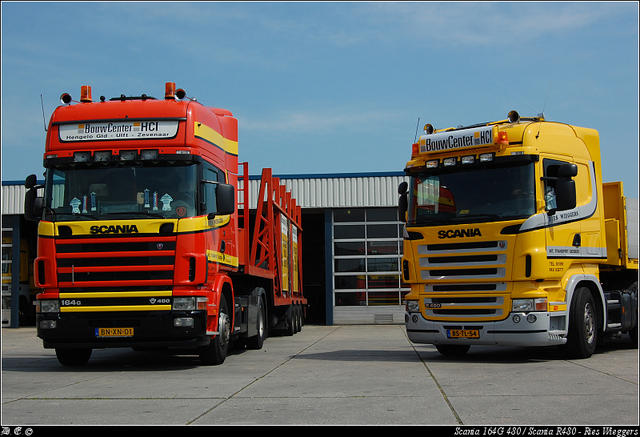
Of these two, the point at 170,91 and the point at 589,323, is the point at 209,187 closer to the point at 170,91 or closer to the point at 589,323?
the point at 170,91

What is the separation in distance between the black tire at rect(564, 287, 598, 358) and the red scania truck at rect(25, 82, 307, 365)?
5258mm

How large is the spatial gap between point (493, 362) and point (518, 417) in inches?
206

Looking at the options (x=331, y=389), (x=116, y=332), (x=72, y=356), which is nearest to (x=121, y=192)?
(x=116, y=332)

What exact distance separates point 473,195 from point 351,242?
49.5ft

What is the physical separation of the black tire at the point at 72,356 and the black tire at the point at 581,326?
7502mm

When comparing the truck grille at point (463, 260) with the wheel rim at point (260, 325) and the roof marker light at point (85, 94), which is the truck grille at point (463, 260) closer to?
the wheel rim at point (260, 325)

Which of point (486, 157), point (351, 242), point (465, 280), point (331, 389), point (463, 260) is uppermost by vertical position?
point (486, 157)

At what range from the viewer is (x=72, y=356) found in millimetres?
11078

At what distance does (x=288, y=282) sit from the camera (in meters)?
19.5

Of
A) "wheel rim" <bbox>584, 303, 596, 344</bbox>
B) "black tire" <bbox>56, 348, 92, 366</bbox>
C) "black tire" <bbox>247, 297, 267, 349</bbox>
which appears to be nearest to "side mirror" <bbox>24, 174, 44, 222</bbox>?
"black tire" <bbox>56, 348, 92, 366</bbox>

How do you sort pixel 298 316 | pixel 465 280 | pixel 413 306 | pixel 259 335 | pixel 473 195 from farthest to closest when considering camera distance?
1. pixel 298 316
2. pixel 259 335
3. pixel 413 306
4. pixel 473 195
5. pixel 465 280

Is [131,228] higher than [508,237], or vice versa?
[131,228]

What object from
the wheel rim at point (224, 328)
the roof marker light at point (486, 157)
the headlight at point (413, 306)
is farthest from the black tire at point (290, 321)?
the roof marker light at point (486, 157)

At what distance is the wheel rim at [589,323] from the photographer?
1101 cm
